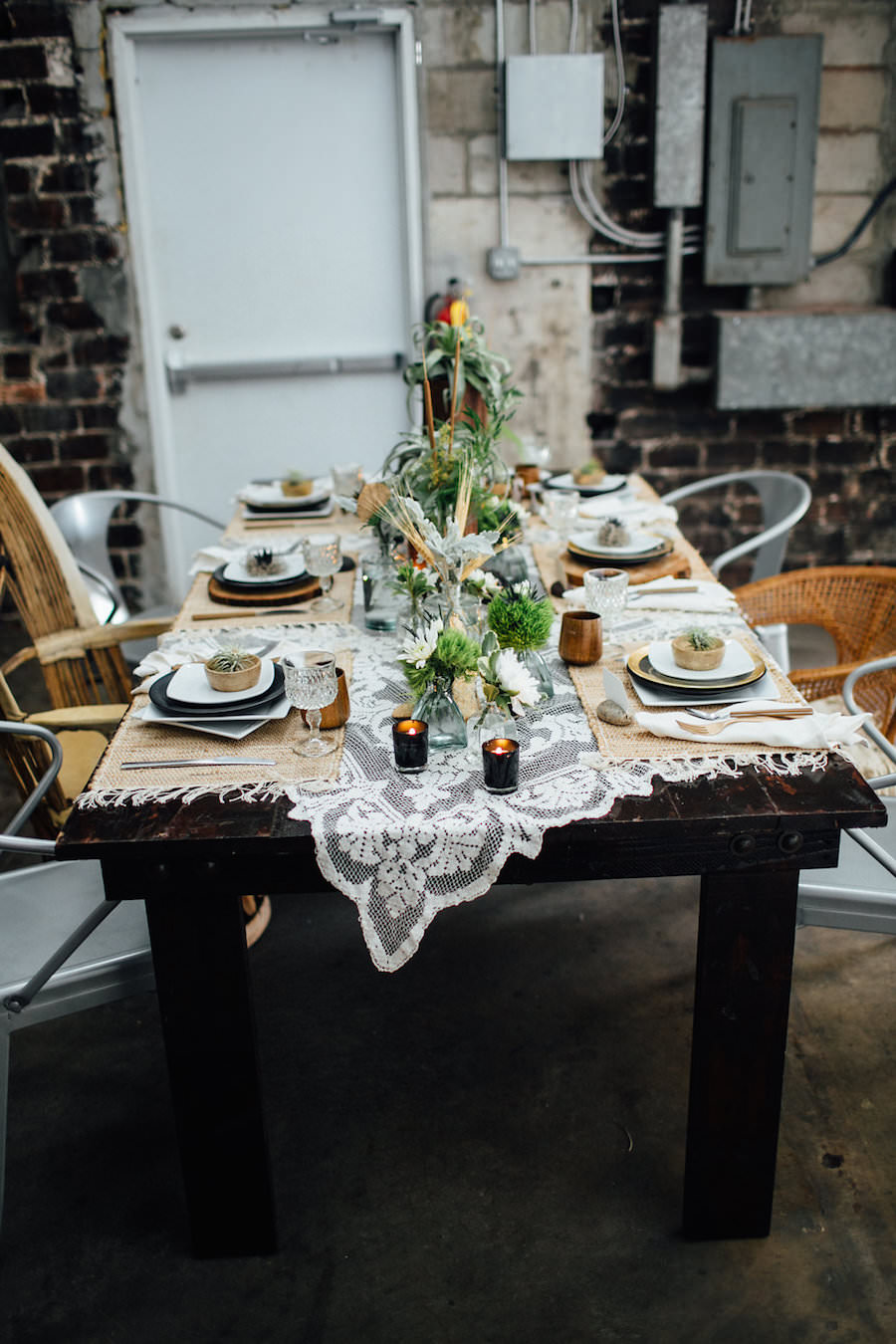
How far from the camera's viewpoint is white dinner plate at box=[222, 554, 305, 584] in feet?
8.34

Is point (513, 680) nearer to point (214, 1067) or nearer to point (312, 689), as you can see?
point (312, 689)

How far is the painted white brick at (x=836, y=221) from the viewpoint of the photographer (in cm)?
439

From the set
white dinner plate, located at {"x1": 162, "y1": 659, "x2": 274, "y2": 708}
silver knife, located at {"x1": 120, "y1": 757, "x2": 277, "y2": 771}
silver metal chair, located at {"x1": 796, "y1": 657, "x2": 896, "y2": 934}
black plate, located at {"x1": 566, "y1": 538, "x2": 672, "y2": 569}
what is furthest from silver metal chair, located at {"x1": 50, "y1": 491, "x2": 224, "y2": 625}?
silver metal chair, located at {"x1": 796, "y1": 657, "x2": 896, "y2": 934}

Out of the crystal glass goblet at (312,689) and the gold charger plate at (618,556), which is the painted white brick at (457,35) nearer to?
the gold charger plate at (618,556)

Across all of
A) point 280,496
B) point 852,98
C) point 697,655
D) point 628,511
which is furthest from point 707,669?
point 852,98

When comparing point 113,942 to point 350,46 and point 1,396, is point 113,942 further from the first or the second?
point 350,46

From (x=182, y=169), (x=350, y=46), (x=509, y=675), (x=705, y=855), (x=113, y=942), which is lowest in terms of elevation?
(x=113, y=942)

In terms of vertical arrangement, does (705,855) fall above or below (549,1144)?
above

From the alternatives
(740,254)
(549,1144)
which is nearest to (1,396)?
(740,254)

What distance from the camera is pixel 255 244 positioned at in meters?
4.44

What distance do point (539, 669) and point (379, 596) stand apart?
513mm

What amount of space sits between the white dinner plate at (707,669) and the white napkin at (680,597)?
0.95 feet

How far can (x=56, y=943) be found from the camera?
1.90 metres

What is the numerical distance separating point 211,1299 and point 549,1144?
636mm
